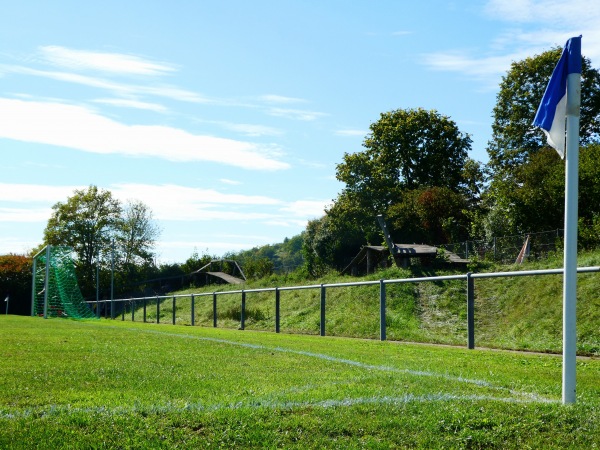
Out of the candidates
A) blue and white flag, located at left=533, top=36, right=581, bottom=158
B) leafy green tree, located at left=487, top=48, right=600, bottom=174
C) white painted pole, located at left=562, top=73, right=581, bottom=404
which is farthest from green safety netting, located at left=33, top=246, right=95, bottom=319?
white painted pole, located at left=562, top=73, right=581, bottom=404

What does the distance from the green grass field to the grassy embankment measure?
18.1 ft

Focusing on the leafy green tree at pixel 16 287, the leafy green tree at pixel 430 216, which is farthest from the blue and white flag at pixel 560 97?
the leafy green tree at pixel 16 287

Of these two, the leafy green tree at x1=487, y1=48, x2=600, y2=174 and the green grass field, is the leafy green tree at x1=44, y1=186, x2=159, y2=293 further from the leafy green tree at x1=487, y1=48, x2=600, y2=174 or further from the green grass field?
the green grass field

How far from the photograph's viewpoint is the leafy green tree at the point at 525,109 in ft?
171

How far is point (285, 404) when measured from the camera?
5.74 m

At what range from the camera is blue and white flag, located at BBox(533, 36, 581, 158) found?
616 cm

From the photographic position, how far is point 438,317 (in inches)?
762

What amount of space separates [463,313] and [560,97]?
12788 mm

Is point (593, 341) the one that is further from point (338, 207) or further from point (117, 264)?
point (117, 264)

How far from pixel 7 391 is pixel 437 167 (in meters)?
58.2

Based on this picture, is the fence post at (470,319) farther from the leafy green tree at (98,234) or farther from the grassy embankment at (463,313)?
the leafy green tree at (98,234)

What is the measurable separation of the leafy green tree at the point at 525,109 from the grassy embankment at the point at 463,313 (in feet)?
88.5

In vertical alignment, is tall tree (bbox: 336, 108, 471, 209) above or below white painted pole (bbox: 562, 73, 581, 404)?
above

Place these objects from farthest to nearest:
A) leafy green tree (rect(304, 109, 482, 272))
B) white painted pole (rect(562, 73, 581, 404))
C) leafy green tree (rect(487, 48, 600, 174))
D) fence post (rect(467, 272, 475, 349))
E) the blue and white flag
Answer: leafy green tree (rect(304, 109, 482, 272)), leafy green tree (rect(487, 48, 600, 174)), fence post (rect(467, 272, 475, 349)), the blue and white flag, white painted pole (rect(562, 73, 581, 404))
